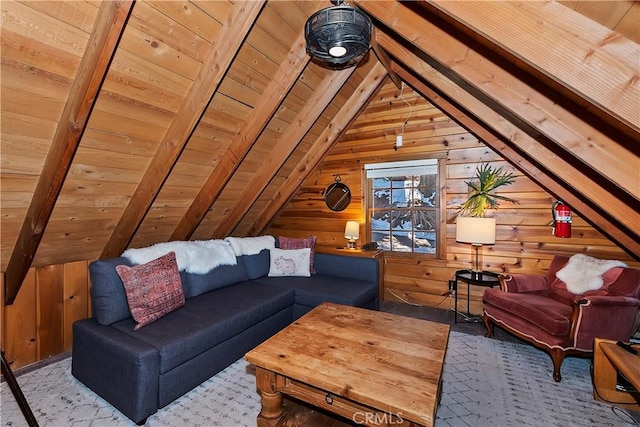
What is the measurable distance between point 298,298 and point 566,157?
2.49m

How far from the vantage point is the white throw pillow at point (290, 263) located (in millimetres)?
3523

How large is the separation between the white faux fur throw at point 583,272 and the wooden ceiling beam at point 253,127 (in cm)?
303

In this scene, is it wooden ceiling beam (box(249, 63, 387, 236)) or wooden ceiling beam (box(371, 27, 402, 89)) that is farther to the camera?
wooden ceiling beam (box(249, 63, 387, 236))

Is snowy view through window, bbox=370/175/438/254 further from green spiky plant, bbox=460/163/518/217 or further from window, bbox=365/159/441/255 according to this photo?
green spiky plant, bbox=460/163/518/217

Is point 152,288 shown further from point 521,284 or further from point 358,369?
point 521,284

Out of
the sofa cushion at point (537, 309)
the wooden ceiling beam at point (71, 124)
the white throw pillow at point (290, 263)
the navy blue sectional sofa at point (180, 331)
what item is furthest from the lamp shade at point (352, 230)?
the wooden ceiling beam at point (71, 124)

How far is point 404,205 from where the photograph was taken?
3.97 metres

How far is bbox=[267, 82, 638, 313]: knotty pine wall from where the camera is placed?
320 centimetres

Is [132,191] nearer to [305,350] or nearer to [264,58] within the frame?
[264,58]

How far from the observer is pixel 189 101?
78.2 inches

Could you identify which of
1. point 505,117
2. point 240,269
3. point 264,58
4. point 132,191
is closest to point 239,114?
point 264,58

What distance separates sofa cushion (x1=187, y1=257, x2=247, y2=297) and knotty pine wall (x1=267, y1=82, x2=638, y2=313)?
5.26 ft

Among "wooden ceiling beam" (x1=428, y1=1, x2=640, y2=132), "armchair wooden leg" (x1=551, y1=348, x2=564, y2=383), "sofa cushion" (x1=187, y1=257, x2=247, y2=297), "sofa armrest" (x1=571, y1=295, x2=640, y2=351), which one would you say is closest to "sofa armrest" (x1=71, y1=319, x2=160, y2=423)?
"sofa cushion" (x1=187, y1=257, x2=247, y2=297)

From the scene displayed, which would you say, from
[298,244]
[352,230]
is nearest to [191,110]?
[298,244]
